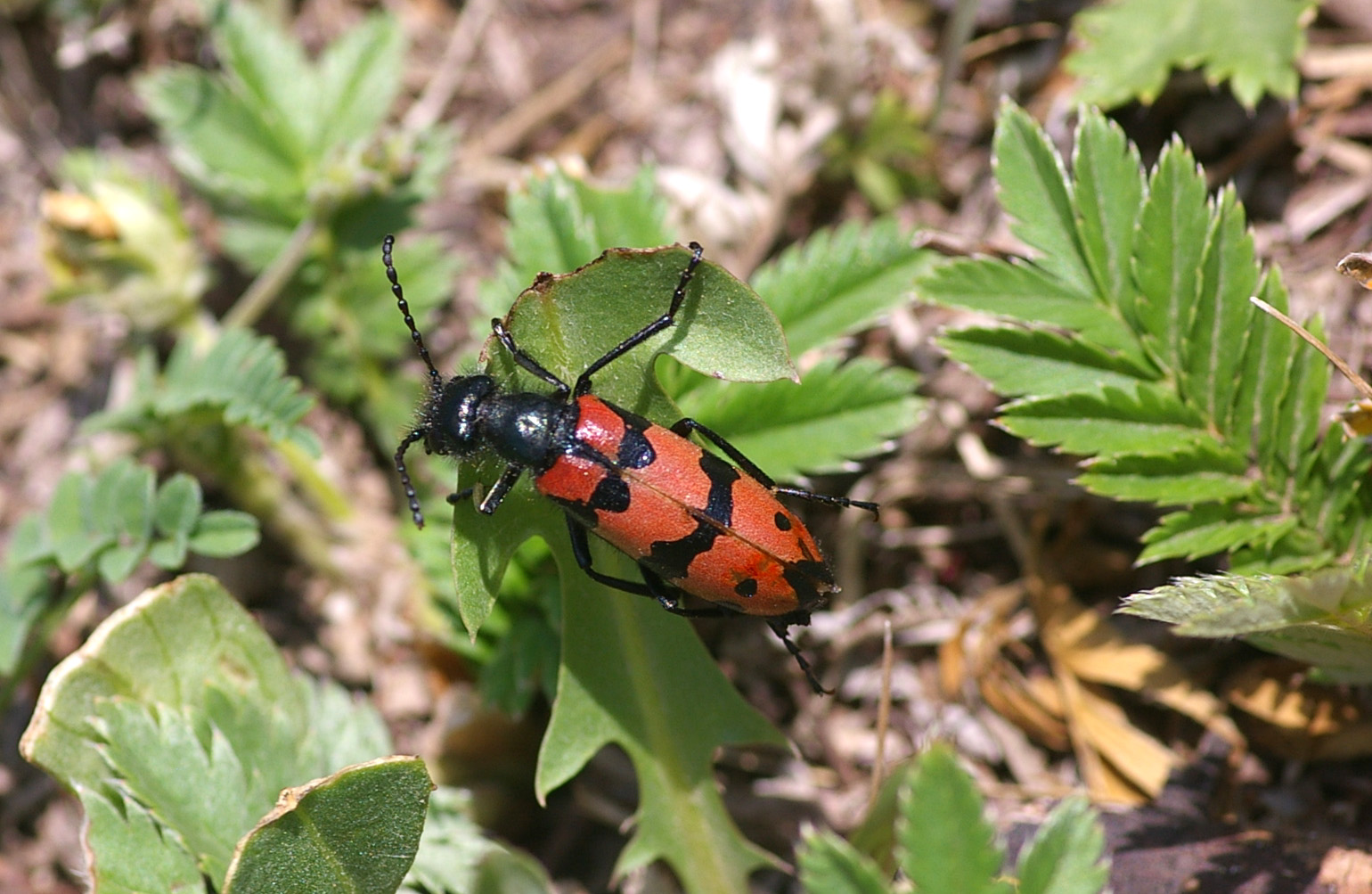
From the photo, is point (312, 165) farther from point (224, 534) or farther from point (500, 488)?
point (500, 488)

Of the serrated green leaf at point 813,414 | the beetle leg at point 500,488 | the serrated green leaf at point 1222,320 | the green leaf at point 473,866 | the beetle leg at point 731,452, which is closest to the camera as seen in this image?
the beetle leg at point 500,488

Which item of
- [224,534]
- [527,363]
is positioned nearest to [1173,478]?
[527,363]

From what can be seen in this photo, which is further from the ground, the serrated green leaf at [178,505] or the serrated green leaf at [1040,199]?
the serrated green leaf at [1040,199]

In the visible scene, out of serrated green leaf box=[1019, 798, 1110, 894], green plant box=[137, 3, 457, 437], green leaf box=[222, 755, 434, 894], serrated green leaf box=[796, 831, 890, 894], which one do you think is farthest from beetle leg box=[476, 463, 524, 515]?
green plant box=[137, 3, 457, 437]

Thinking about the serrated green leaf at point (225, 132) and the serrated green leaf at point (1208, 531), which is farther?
the serrated green leaf at point (225, 132)

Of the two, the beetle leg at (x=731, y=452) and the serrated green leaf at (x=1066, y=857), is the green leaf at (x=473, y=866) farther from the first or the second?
the serrated green leaf at (x=1066, y=857)

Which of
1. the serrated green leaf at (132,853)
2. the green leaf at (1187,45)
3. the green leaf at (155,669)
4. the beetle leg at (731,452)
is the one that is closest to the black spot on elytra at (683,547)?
the beetle leg at (731,452)

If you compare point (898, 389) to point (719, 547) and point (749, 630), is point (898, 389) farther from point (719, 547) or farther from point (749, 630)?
point (749, 630)
